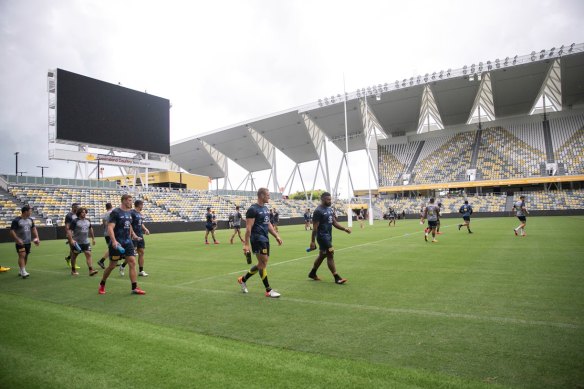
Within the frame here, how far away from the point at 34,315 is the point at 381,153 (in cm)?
6570

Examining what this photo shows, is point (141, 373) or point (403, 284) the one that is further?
point (403, 284)

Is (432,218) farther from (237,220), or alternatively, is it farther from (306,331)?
(306,331)

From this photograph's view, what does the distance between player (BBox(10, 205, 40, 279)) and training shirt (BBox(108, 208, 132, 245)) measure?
3.59m

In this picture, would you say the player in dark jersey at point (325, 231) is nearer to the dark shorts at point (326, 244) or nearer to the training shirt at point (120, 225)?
the dark shorts at point (326, 244)

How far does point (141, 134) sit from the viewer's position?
1345 inches

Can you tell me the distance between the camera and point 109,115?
1245 inches

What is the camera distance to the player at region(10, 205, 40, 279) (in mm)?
9143

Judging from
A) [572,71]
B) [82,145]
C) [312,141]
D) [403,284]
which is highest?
[572,71]

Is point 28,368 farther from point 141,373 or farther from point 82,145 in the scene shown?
point 82,145

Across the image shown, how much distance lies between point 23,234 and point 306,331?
8841 mm

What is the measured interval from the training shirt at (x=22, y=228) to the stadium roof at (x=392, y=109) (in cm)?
4461

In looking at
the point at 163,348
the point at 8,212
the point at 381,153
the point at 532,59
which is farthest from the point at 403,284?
the point at 381,153

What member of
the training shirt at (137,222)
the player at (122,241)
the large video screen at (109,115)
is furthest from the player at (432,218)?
the large video screen at (109,115)

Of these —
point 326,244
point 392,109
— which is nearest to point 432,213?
point 326,244
